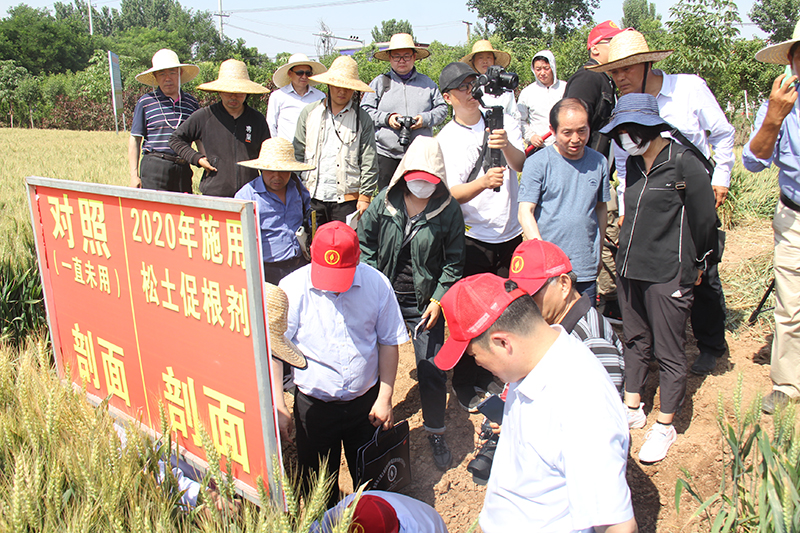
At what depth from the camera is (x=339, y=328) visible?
2.72m

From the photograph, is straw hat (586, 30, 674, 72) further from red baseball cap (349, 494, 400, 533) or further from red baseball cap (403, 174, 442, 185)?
red baseball cap (349, 494, 400, 533)

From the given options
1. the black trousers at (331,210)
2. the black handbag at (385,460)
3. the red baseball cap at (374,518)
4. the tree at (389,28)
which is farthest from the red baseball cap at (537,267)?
the tree at (389,28)

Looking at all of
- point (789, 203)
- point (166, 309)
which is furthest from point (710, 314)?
point (166, 309)

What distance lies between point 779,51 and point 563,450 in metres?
2.94

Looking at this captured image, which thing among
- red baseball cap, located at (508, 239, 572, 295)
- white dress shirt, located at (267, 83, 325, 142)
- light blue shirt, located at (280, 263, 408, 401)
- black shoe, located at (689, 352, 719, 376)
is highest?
white dress shirt, located at (267, 83, 325, 142)

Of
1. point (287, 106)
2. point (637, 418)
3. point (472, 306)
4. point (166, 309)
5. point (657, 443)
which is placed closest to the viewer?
point (472, 306)

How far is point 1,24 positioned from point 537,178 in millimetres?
80901

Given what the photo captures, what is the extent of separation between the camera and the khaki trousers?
327cm

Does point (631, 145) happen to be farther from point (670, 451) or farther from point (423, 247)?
point (670, 451)

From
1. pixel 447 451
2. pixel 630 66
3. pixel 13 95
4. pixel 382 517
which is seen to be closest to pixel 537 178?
pixel 630 66

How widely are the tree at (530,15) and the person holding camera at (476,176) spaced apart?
4916 centimetres

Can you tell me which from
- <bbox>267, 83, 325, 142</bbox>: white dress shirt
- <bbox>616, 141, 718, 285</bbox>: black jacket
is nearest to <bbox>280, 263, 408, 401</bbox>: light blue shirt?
<bbox>616, 141, 718, 285</bbox>: black jacket

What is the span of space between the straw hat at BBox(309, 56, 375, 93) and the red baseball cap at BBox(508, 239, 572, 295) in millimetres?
2808

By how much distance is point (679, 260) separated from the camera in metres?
3.19
